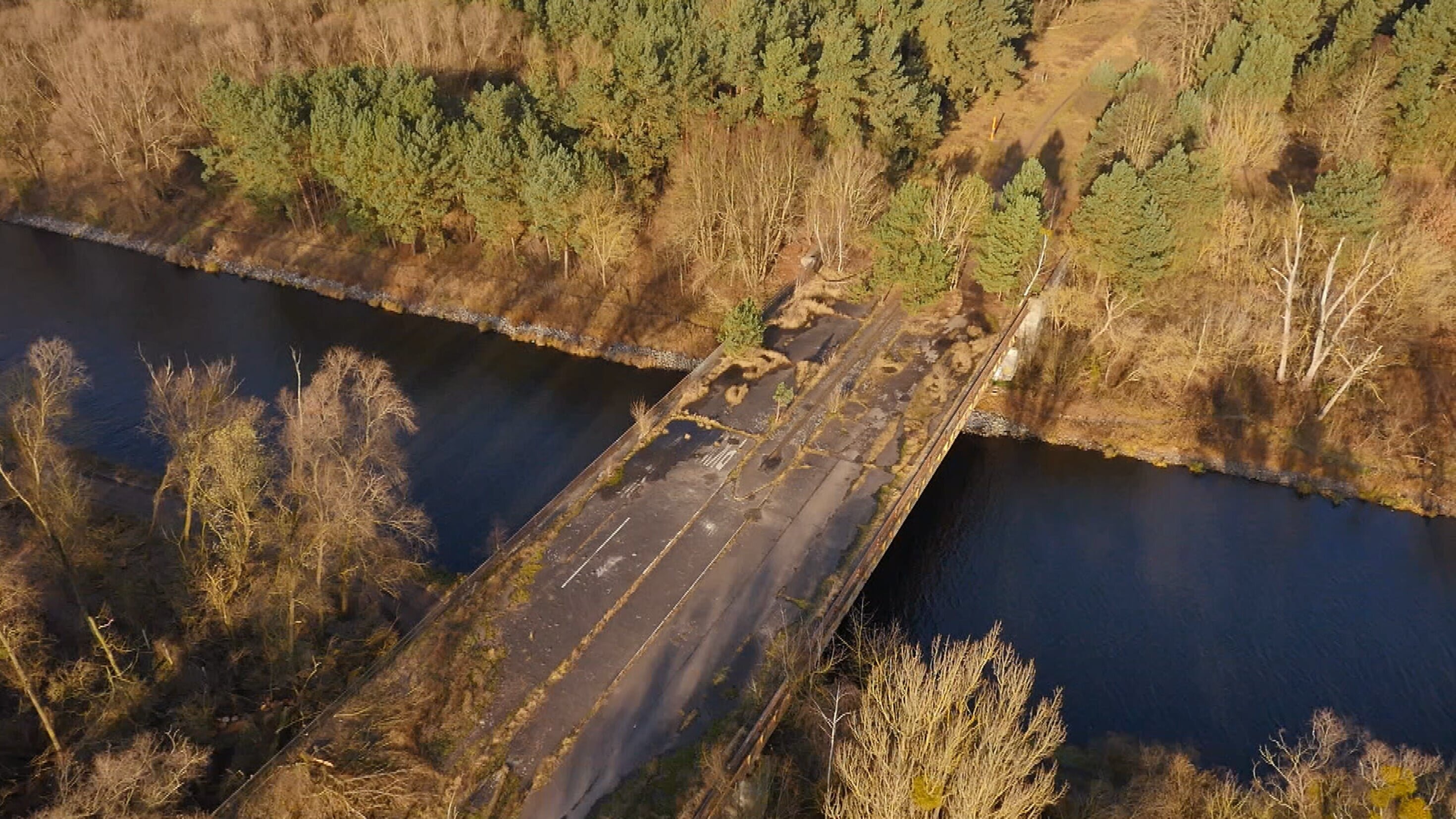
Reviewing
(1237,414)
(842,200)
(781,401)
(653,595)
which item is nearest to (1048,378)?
(1237,414)

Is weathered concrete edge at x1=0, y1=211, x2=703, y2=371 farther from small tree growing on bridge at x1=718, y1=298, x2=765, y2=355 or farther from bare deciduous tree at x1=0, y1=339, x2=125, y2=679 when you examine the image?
bare deciduous tree at x1=0, y1=339, x2=125, y2=679

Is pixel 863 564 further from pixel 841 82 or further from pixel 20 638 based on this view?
pixel 841 82

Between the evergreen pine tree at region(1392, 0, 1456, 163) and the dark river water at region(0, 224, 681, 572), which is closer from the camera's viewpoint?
the dark river water at region(0, 224, 681, 572)

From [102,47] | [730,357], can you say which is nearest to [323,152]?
[102,47]

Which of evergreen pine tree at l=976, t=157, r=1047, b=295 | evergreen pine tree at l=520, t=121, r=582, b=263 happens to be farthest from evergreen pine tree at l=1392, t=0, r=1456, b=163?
evergreen pine tree at l=520, t=121, r=582, b=263

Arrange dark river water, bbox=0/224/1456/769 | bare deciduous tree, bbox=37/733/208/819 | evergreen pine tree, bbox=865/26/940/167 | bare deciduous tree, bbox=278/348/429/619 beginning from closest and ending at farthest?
bare deciduous tree, bbox=37/733/208/819
bare deciduous tree, bbox=278/348/429/619
dark river water, bbox=0/224/1456/769
evergreen pine tree, bbox=865/26/940/167

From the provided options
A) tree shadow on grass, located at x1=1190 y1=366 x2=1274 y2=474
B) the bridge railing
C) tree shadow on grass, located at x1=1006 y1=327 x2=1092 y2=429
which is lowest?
tree shadow on grass, located at x1=1190 y1=366 x2=1274 y2=474

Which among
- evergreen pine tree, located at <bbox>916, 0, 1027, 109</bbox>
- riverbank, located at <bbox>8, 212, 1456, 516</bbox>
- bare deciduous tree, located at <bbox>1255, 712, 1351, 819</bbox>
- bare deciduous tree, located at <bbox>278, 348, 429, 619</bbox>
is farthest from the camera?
evergreen pine tree, located at <bbox>916, 0, 1027, 109</bbox>
